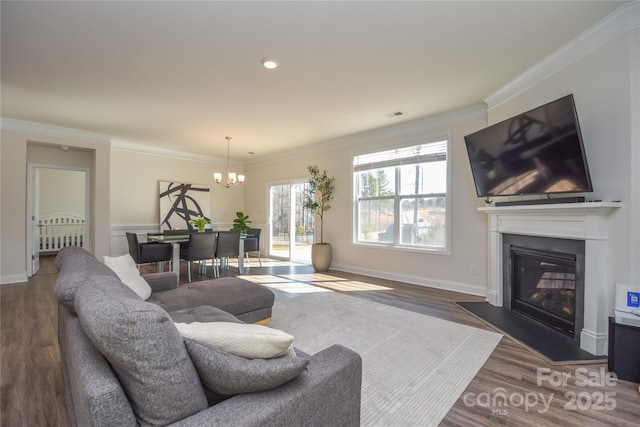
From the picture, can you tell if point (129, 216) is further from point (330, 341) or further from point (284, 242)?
point (330, 341)

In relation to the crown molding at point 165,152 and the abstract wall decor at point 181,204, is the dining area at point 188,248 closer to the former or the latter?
the abstract wall decor at point 181,204

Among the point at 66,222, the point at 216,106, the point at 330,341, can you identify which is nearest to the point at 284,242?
the point at 216,106

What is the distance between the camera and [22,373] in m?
2.10

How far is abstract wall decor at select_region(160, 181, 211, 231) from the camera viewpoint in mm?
6812

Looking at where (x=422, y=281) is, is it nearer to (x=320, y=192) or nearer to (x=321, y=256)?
(x=321, y=256)

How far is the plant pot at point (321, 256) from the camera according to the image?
583 centimetres

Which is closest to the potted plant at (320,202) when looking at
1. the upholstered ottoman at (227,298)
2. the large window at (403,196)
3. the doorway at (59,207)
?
the large window at (403,196)

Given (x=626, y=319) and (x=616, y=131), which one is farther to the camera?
(x=616, y=131)

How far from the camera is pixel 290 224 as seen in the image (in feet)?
23.9

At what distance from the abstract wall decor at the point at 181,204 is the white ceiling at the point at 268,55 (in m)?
2.51

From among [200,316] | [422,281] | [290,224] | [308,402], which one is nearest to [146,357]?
[308,402]

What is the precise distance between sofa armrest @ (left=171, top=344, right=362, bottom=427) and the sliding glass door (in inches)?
217

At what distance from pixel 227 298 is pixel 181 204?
522cm

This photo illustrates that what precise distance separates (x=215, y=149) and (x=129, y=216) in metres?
2.36
